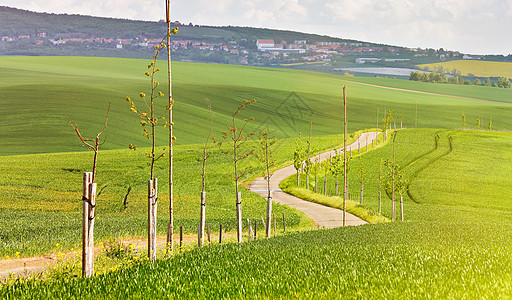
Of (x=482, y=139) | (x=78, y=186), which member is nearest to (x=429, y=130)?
(x=482, y=139)

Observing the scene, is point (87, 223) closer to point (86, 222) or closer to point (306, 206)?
point (86, 222)

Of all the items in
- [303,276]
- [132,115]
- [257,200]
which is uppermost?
[303,276]

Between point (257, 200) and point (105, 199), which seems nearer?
point (105, 199)

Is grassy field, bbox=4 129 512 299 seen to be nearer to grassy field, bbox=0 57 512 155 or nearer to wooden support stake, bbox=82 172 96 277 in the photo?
wooden support stake, bbox=82 172 96 277

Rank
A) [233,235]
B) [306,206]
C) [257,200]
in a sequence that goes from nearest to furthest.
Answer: [233,235] < [257,200] < [306,206]

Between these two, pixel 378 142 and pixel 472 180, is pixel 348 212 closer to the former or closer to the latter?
pixel 472 180

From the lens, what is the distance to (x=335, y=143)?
11869 centimetres

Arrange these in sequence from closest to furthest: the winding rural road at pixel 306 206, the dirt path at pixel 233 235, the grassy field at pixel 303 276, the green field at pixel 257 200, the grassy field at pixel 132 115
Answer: the grassy field at pixel 303 276 → the green field at pixel 257 200 → the dirt path at pixel 233 235 → the winding rural road at pixel 306 206 → the grassy field at pixel 132 115

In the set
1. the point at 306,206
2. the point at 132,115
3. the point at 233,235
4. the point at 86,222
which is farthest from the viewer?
the point at 132,115

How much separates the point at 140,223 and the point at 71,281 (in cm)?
2560

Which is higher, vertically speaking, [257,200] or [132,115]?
[132,115]

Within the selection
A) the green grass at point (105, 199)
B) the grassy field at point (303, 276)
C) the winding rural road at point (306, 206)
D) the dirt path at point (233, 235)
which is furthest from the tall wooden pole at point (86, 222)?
the winding rural road at point (306, 206)

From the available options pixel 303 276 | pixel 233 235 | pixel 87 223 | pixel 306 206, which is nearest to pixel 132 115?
pixel 306 206

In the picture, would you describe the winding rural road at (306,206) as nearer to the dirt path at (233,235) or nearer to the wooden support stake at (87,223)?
the dirt path at (233,235)
